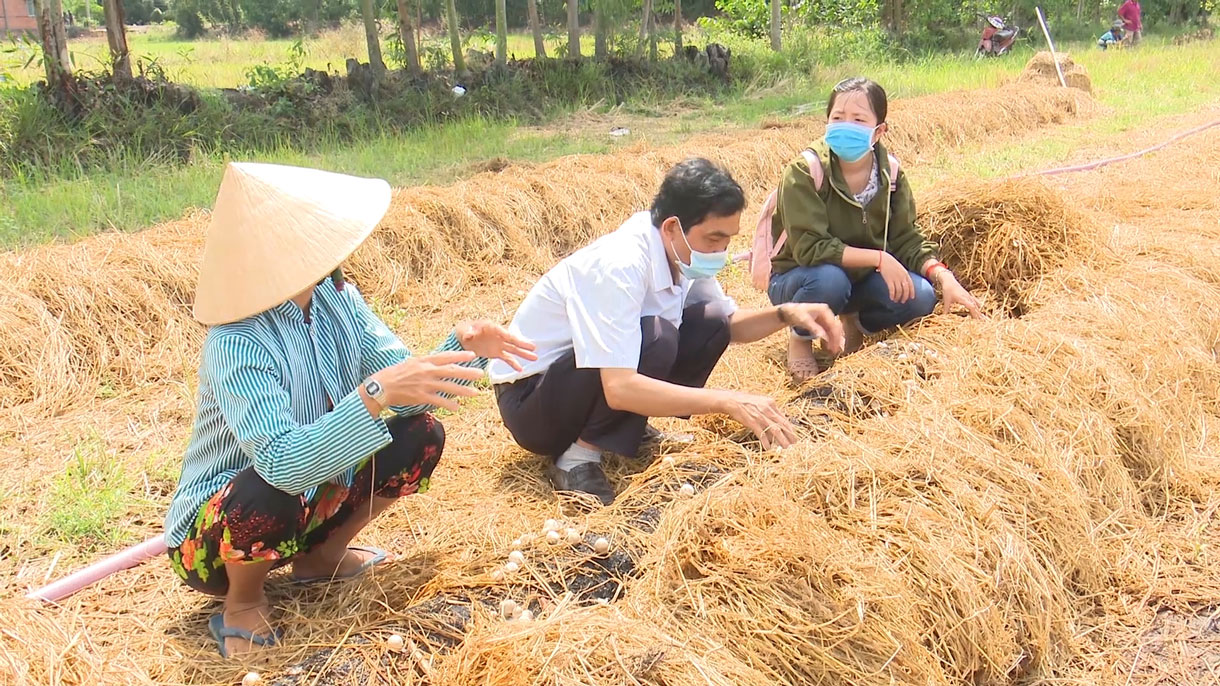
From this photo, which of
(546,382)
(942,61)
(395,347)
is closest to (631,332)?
(546,382)

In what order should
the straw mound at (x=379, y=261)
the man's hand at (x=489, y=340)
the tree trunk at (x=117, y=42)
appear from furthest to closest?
the tree trunk at (x=117, y=42)
the straw mound at (x=379, y=261)
the man's hand at (x=489, y=340)

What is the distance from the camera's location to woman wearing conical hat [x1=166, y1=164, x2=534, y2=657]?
6.20 feet

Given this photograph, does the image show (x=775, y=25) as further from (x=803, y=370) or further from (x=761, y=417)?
(x=761, y=417)

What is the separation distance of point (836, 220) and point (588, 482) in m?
1.41

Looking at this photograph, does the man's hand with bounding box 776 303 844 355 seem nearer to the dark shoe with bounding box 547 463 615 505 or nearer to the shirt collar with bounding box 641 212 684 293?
the shirt collar with bounding box 641 212 684 293

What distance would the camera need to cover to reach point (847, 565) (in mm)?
1938

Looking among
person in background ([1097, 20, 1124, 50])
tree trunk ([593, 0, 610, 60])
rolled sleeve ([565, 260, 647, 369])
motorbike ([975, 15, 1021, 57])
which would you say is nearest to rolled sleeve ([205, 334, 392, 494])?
rolled sleeve ([565, 260, 647, 369])

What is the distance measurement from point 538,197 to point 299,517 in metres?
4.24

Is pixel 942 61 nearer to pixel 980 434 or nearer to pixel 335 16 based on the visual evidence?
pixel 980 434

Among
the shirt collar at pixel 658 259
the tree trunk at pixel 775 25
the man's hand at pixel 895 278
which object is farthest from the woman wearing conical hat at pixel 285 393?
the tree trunk at pixel 775 25

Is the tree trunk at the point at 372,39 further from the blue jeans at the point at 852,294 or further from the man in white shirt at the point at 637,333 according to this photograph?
the man in white shirt at the point at 637,333

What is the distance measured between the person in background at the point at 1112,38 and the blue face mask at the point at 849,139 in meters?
17.9

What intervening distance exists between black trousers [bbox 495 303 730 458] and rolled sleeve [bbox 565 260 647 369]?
13 cm

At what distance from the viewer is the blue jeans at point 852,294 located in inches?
133
